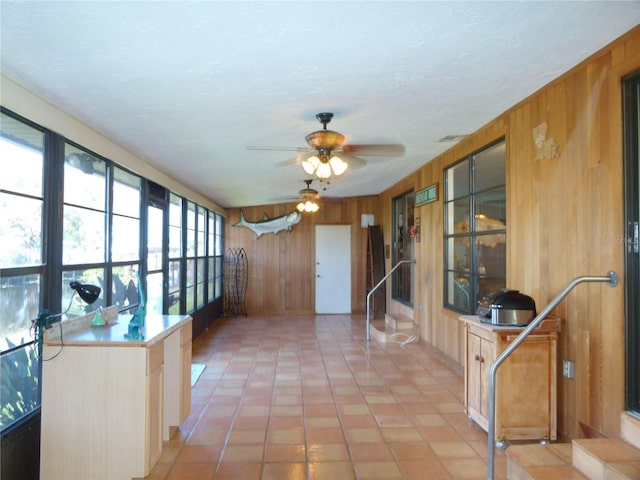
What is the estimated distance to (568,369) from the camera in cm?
266

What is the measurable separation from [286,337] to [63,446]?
4.17 meters

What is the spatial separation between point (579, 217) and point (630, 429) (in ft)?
3.98

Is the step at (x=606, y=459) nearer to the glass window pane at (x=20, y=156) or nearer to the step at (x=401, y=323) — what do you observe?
the glass window pane at (x=20, y=156)

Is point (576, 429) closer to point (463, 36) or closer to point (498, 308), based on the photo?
point (498, 308)

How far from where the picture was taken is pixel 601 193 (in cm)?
236

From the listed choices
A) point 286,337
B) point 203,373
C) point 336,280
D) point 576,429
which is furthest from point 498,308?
point 336,280

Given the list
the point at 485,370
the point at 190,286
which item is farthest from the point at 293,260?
the point at 485,370

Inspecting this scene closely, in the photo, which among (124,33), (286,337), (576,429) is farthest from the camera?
(286,337)

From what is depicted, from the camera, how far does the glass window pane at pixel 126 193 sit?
12.2 feet

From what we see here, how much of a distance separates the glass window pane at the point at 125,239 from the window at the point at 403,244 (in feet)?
12.8

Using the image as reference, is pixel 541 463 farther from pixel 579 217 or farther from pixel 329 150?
pixel 329 150

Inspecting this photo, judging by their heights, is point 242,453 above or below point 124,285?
below

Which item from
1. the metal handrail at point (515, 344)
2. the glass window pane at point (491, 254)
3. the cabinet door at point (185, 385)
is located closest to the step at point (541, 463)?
the metal handrail at point (515, 344)

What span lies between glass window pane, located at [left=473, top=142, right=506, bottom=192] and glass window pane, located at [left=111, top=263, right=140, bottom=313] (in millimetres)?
3582
